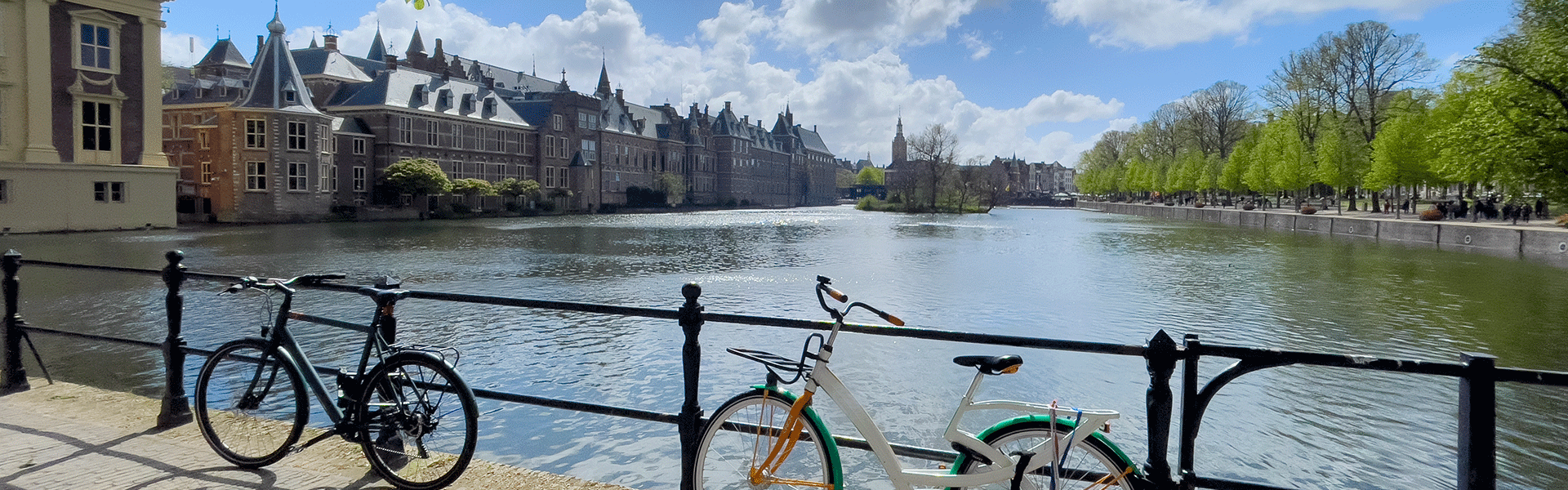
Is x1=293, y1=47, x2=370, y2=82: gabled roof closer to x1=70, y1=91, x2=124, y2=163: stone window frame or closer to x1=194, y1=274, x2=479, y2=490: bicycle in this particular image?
x1=70, y1=91, x2=124, y2=163: stone window frame

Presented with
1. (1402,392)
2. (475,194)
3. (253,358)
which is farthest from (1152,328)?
(475,194)

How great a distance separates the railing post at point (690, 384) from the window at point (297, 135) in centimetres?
5522

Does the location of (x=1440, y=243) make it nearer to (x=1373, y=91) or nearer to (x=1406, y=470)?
(x=1373, y=91)

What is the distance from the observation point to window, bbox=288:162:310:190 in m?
51.9

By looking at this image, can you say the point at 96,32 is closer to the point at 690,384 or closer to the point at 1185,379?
the point at 690,384

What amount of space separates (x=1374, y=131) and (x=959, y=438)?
61983mm

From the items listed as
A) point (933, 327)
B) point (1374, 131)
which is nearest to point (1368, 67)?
point (1374, 131)

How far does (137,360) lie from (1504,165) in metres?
33.4

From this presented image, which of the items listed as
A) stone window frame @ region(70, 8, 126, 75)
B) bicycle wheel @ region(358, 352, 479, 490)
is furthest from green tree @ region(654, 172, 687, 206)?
bicycle wheel @ region(358, 352, 479, 490)

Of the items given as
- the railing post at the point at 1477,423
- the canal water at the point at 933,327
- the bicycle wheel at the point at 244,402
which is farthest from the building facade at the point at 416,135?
the railing post at the point at 1477,423

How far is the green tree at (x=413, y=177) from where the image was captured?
57.7 metres

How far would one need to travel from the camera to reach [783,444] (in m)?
3.76

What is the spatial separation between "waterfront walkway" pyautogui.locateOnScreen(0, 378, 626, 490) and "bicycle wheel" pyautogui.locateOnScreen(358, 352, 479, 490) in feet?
0.45

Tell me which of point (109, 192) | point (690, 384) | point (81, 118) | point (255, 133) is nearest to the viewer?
point (690, 384)
